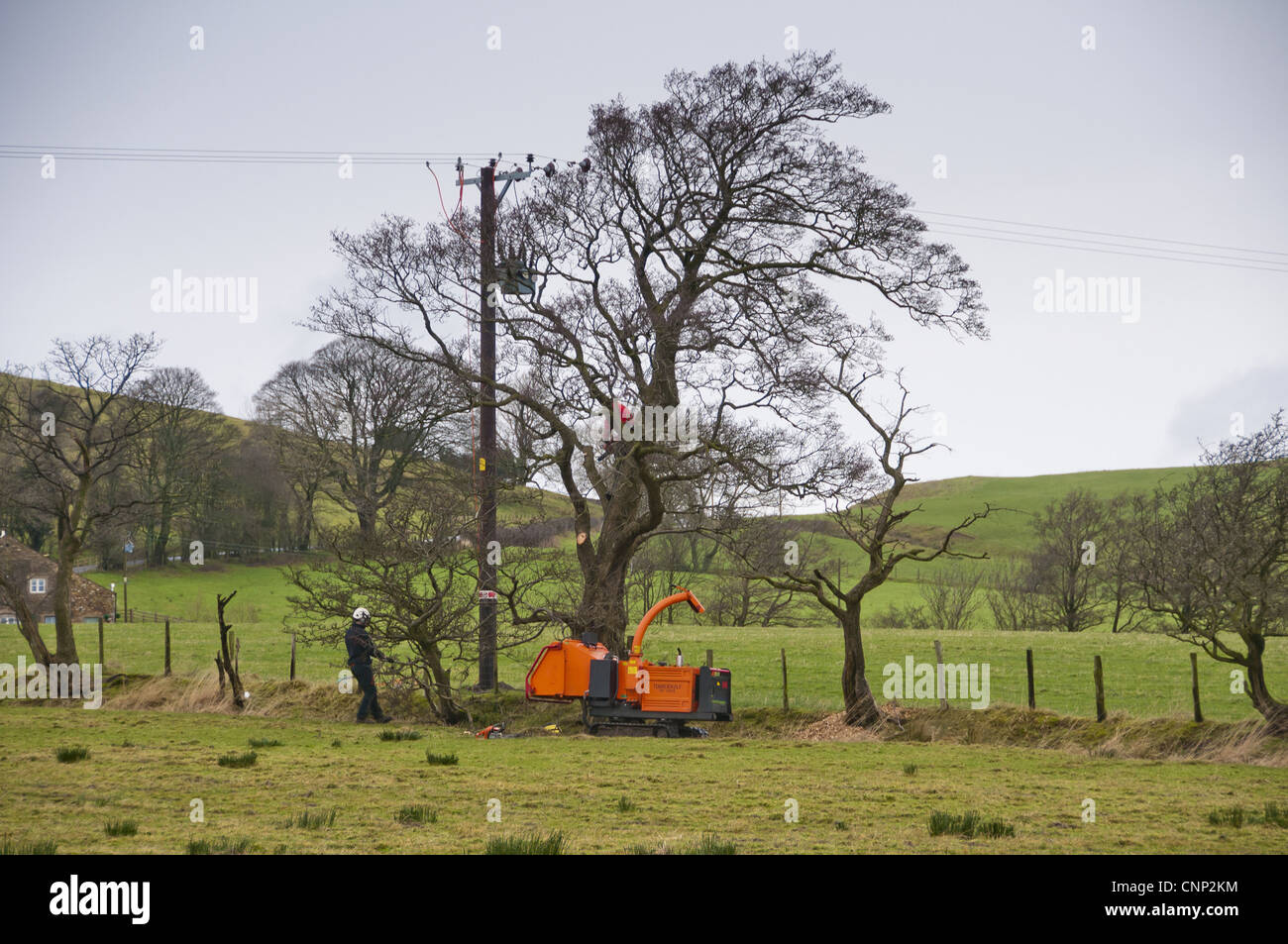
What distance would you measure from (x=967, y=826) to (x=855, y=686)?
10.8 meters

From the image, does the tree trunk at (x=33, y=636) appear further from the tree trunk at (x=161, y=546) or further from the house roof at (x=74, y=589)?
the tree trunk at (x=161, y=546)

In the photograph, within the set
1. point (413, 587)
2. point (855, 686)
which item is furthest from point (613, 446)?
point (855, 686)

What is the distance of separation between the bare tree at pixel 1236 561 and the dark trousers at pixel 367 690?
1414 cm

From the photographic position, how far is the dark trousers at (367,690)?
19875 mm

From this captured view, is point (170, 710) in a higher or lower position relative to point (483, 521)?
lower

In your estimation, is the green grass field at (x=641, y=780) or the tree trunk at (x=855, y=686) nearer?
the green grass field at (x=641, y=780)

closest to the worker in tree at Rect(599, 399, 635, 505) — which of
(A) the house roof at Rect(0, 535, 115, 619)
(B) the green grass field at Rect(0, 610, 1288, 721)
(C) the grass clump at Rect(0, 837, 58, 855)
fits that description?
(B) the green grass field at Rect(0, 610, 1288, 721)

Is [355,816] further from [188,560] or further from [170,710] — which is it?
[188,560]

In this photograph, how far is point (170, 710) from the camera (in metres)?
22.2

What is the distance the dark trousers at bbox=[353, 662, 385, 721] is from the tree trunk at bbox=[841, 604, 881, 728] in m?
9.22

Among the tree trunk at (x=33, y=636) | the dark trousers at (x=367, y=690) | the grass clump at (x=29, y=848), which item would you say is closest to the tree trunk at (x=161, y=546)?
the tree trunk at (x=33, y=636)

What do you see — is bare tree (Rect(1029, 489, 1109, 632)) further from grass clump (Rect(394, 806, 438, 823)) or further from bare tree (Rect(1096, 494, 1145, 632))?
grass clump (Rect(394, 806, 438, 823))
